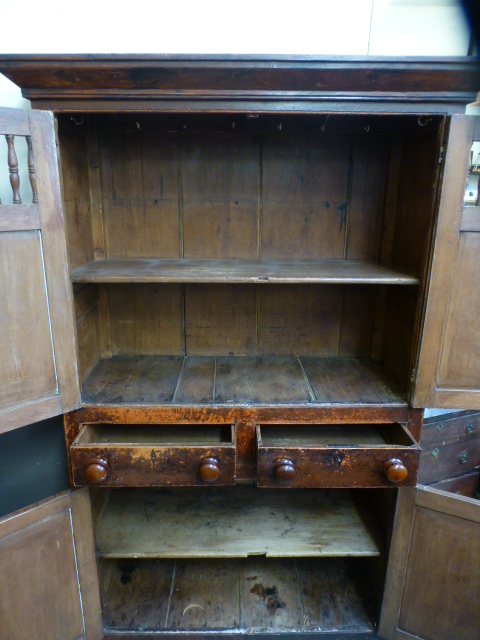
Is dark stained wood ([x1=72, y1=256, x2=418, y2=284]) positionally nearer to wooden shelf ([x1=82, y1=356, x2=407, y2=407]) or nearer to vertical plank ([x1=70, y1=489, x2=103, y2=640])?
wooden shelf ([x1=82, y1=356, x2=407, y2=407])

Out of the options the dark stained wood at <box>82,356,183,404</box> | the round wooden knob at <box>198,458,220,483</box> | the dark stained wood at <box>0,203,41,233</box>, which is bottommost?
the round wooden knob at <box>198,458,220,483</box>

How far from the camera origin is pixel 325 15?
4.19 ft

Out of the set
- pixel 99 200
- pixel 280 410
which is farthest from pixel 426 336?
pixel 99 200

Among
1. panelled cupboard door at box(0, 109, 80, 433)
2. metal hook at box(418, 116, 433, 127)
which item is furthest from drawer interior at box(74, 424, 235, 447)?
metal hook at box(418, 116, 433, 127)

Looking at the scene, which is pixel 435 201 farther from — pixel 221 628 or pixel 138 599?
pixel 138 599

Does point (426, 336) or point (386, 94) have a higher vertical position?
point (386, 94)

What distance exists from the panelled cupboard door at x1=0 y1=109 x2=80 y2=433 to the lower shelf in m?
0.89

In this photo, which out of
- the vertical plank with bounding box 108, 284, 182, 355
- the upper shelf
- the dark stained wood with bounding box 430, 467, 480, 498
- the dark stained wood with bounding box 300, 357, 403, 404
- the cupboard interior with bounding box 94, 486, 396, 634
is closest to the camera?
the upper shelf

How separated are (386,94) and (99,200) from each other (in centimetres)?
98

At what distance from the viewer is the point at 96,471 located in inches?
43.3

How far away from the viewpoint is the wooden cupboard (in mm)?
1005

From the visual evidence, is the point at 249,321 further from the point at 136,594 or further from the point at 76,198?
the point at 136,594

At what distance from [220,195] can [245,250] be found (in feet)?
0.71

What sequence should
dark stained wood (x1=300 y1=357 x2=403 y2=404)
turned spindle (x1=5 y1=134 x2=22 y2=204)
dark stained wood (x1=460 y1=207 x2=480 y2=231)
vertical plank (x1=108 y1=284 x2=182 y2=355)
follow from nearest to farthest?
turned spindle (x1=5 y1=134 x2=22 y2=204) < dark stained wood (x1=460 y1=207 x2=480 y2=231) < dark stained wood (x1=300 y1=357 x2=403 y2=404) < vertical plank (x1=108 y1=284 x2=182 y2=355)
